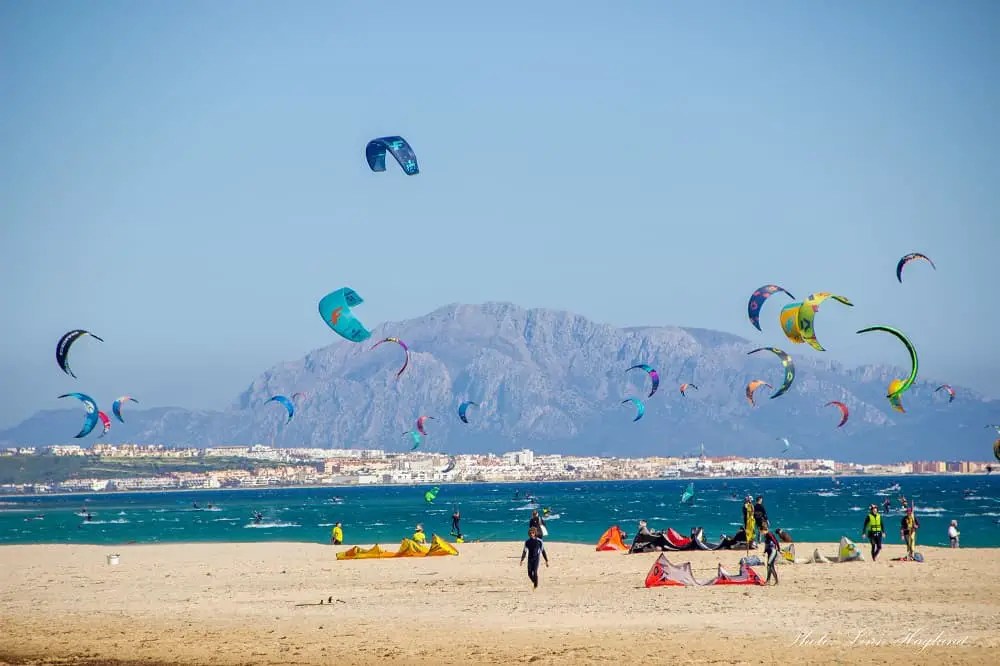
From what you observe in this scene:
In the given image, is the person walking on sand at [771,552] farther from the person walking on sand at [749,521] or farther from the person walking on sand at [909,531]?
the person walking on sand at [909,531]

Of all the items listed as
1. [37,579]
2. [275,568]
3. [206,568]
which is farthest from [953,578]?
[37,579]

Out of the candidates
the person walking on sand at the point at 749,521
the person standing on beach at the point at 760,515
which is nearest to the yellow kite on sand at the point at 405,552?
the person walking on sand at the point at 749,521

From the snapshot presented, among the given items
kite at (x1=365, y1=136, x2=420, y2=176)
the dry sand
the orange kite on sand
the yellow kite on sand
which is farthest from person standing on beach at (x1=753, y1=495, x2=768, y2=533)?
kite at (x1=365, y1=136, x2=420, y2=176)

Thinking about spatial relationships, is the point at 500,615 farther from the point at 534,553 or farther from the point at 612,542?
the point at 612,542

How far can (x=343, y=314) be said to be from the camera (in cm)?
2766

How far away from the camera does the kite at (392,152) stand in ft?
88.4

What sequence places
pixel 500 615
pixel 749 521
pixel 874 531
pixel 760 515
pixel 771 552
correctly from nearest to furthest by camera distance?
1. pixel 500 615
2. pixel 771 552
3. pixel 874 531
4. pixel 760 515
5. pixel 749 521

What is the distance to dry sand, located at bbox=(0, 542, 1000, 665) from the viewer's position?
1584 centimetres

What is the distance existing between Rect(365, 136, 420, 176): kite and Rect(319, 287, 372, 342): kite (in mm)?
2913

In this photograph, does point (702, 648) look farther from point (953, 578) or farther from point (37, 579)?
point (37, 579)

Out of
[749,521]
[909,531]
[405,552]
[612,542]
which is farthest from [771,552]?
[405,552]

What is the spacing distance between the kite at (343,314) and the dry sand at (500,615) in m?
5.21

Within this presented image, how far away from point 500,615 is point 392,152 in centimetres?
1165

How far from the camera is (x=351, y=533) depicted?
53.2 meters
